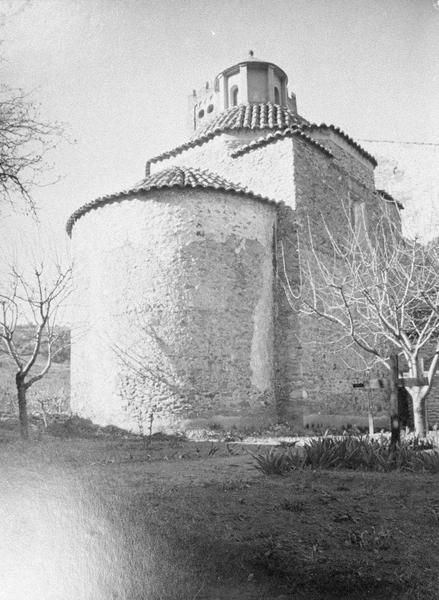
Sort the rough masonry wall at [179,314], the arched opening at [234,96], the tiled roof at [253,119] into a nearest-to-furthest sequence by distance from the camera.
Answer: the rough masonry wall at [179,314] → the tiled roof at [253,119] → the arched opening at [234,96]

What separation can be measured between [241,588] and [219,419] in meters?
8.33

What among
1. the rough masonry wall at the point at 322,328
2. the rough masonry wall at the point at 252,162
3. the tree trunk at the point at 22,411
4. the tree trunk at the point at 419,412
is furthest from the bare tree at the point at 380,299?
the tree trunk at the point at 22,411

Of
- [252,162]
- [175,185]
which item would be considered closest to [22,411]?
[175,185]

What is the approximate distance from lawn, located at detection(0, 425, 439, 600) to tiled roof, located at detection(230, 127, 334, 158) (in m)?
9.89

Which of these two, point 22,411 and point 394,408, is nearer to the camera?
point 394,408

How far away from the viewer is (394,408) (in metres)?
7.52

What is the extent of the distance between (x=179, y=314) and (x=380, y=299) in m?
4.32

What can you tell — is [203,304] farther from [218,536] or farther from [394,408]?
[218,536]

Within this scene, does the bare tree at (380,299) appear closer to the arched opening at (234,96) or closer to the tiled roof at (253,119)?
the tiled roof at (253,119)

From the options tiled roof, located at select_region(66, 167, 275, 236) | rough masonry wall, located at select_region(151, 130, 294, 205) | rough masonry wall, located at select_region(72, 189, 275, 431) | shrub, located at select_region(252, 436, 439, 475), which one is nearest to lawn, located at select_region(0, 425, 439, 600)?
shrub, located at select_region(252, 436, 439, 475)

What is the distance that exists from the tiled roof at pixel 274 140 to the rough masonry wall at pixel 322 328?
195 millimetres

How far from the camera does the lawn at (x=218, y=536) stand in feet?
9.11

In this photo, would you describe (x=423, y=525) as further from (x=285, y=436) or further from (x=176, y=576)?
(x=285, y=436)

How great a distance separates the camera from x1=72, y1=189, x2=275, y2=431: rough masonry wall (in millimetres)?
11422
